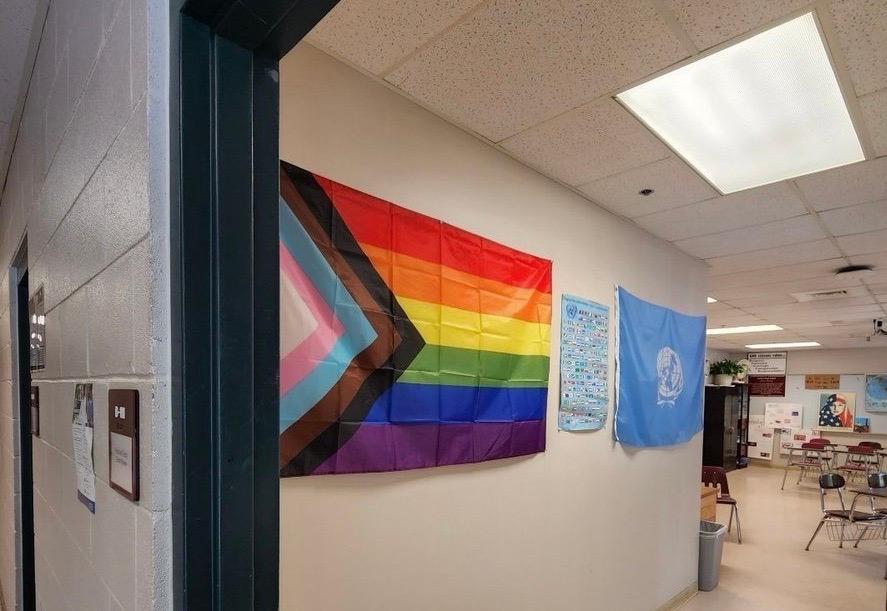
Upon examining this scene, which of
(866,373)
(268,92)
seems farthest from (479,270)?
(866,373)

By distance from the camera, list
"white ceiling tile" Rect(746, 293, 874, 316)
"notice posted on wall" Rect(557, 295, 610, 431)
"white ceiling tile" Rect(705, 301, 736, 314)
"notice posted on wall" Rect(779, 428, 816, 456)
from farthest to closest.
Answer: "notice posted on wall" Rect(779, 428, 816, 456), "white ceiling tile" Rect(705, 301, 736, 314), "white ceiling tile" Rect(746, 293, 874, 316), "notice posted on wall" Rect(557, 295, 610, 431)

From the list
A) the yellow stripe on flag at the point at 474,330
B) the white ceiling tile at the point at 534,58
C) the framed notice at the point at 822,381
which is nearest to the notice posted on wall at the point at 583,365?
the yellow stripe on flag at the point at 474,330

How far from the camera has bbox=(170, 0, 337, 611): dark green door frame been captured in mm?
647

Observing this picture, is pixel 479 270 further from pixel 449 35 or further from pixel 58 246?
pixel 58 246

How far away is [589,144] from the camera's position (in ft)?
7.06

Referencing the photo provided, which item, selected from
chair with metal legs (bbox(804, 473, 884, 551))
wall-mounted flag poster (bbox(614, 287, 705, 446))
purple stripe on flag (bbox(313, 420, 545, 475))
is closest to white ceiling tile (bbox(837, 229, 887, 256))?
wall-mounted flag poster (bbox(614, 287, 705, 446))

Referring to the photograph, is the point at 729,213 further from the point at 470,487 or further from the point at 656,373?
the point at 470,487

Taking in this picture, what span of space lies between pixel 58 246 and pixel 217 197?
2.90ft

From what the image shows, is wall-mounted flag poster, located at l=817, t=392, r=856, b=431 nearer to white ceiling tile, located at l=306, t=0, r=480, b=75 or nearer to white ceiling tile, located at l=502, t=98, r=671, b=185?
white ceiling tile, located at l=502, t=98, r=671, b=185

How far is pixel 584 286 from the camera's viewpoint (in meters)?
2.68

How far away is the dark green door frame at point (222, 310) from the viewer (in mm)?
647

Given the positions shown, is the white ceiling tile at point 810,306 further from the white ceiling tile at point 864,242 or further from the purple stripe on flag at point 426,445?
the purple stripe on flag at point 426,445

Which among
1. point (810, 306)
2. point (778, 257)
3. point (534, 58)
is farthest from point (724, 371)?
point (534, 58)

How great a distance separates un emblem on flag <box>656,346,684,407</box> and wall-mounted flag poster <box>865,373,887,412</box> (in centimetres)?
909
